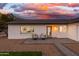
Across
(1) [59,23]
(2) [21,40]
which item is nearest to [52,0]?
(1) [59,23]

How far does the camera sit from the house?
27.9 feet

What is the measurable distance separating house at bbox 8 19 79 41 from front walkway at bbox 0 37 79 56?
0.14 metres

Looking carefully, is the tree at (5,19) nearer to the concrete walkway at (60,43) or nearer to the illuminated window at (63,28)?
the concrete walkway at (60,43)

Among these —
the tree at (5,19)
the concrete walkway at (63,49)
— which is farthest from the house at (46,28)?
the concrete walkway at (63,49)

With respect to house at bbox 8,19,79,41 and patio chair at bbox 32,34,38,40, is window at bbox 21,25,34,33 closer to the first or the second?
house at bbox 8,19,79,41

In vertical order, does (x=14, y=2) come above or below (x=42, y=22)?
above

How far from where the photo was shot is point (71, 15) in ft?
28.2

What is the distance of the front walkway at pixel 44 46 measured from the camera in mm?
8578

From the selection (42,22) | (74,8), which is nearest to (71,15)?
(74,8)

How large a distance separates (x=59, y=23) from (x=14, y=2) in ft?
4.20

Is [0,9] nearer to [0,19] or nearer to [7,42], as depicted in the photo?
[0,19]

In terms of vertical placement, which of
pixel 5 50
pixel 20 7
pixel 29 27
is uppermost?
pixel 20 7

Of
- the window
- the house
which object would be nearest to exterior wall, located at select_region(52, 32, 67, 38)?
the house

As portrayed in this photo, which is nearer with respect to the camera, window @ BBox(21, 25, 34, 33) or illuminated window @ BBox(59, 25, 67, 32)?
illuminated window @ BBox(59, 25, 67, 32)
